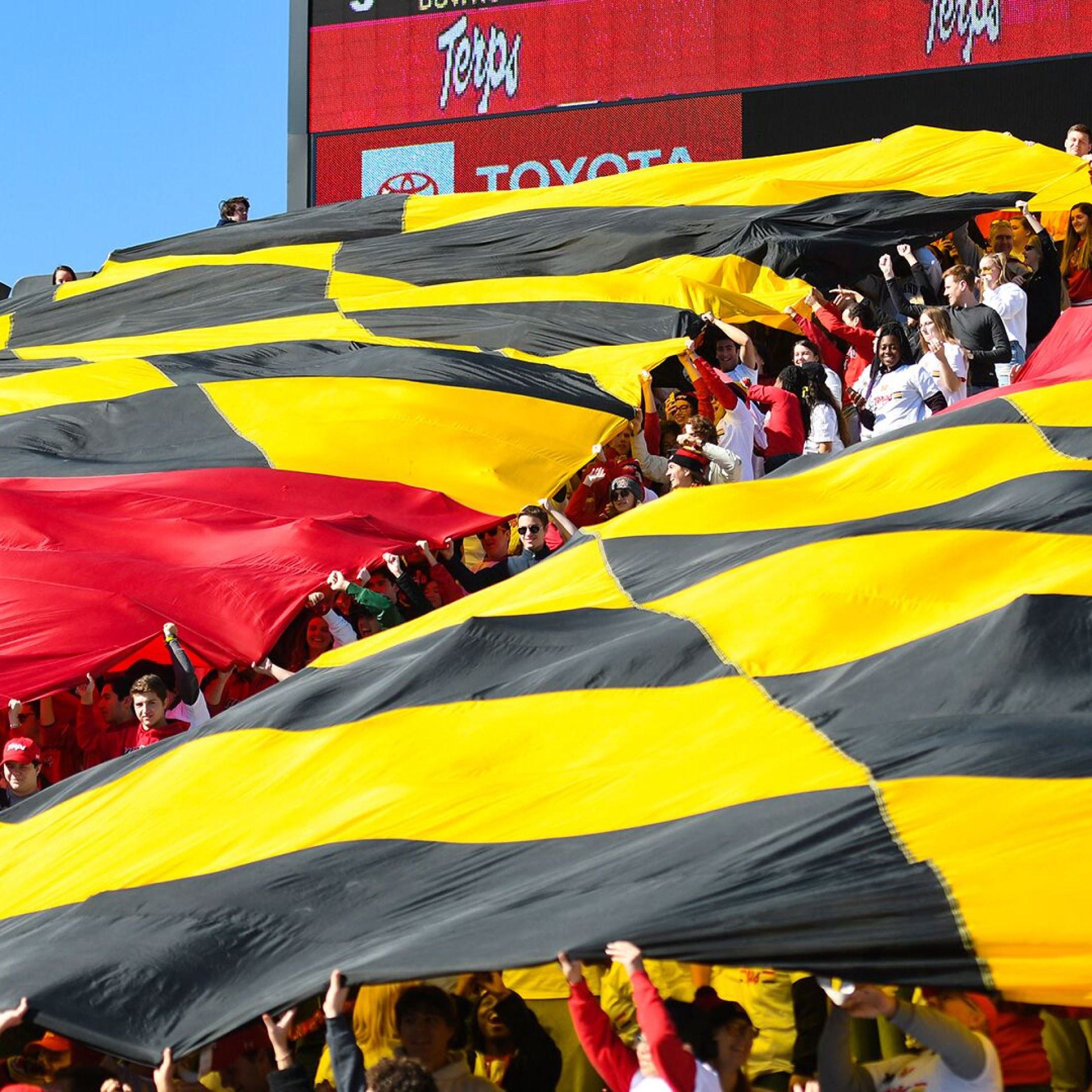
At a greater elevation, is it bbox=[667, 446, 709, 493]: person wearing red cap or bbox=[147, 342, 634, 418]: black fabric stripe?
bbox=[147, 342, 634, 418]: black fabric stripe

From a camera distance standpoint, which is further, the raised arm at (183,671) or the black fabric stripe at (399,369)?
the black fabric stripe at (399,369)

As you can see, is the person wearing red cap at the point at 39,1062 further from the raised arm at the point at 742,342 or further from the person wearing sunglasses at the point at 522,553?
the raised arm at the point at 742,342

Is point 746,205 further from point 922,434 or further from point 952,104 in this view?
point 922,434

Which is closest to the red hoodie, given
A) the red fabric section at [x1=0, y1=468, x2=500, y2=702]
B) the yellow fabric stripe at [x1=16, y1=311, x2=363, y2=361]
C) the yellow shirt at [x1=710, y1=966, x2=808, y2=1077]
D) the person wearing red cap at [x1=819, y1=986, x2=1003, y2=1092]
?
the red fabric section at [x1=0, y1=468, x2=500, y2=702]

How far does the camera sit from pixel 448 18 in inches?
603

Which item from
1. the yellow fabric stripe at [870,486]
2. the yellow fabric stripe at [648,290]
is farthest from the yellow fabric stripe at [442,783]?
the yellow fabric stripe at [648,290]

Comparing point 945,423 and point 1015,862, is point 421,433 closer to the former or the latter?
point 945,423

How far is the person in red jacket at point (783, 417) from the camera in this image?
9406mm

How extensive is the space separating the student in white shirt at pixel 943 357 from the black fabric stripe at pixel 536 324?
64.0 inches

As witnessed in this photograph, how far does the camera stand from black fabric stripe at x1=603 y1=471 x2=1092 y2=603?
6.45 m

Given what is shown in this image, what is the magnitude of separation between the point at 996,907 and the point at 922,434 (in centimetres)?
360

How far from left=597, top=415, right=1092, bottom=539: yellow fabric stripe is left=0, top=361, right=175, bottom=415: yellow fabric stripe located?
3.34 m

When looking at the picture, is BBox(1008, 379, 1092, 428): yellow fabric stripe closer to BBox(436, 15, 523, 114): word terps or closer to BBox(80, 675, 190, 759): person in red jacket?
BBox(80, 675, 190, 759): person in red jacket

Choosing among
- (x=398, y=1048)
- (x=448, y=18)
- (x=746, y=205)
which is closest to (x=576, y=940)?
(x=398, y=1048)
